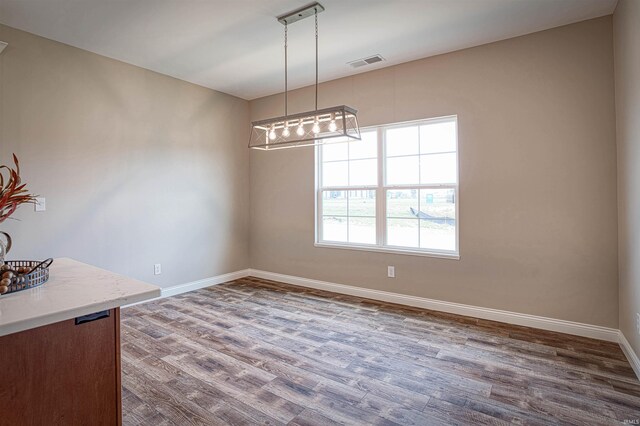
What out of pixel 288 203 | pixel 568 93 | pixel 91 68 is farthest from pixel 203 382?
pixel 568 93

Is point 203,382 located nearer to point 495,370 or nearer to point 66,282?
point 66,282

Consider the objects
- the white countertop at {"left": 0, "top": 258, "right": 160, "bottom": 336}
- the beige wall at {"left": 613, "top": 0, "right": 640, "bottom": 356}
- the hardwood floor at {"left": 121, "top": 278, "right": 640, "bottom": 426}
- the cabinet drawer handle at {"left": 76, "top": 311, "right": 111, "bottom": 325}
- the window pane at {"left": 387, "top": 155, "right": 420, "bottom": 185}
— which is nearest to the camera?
the white countertop at {"left": 0, "top": 258, "right": 160, "bottom": 336}

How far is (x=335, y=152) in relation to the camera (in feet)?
15.6

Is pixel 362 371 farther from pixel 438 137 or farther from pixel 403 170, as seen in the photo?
pixel 438 137

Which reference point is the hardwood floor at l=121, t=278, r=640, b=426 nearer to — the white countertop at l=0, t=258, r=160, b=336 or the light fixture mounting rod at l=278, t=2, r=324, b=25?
the white countertop at l=0, t=258, r=160, b=336

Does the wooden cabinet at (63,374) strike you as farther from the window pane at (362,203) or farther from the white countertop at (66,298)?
the window pane at (362,203)

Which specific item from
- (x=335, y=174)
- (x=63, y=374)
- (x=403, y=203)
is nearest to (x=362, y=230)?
(x=403, y=203)

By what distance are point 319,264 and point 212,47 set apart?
3020 millimetres

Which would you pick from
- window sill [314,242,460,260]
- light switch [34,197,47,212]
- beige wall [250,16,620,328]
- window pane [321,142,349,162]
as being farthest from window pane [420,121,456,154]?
light switch [34,197,47,212]

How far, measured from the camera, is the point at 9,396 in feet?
4.10

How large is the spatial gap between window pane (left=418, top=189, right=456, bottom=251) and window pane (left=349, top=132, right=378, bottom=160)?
85 cm

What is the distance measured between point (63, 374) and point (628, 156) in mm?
3869

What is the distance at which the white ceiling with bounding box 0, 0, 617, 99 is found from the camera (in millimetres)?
2852

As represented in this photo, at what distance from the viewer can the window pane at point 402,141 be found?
4.06 meters
